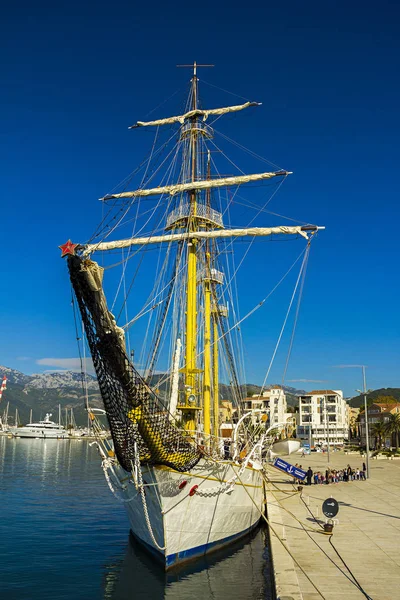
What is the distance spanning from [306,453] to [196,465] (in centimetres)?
6132

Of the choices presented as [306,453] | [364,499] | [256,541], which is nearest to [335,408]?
[306,453]

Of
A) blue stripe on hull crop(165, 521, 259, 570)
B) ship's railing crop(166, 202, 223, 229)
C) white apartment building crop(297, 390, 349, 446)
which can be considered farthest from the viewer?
white apartment building crop(297, 390, 349, 446)

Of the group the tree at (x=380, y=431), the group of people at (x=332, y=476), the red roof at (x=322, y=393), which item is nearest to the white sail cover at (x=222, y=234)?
the group of people at (x=332, y=476)

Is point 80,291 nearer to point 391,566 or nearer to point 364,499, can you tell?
point 391,566

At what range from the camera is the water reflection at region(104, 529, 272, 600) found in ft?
52.2

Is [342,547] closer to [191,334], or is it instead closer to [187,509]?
[187,509]

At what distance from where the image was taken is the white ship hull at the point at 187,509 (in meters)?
16.6

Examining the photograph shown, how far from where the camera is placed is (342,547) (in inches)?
689

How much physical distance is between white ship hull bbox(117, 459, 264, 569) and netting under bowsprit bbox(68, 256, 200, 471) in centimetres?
72

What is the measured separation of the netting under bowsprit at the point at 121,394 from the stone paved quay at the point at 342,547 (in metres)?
4.61

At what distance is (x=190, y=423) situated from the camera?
71.5 feet

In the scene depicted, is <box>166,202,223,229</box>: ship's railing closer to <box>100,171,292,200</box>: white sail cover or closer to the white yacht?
<box>100,171,292,200</box>: white sail cover

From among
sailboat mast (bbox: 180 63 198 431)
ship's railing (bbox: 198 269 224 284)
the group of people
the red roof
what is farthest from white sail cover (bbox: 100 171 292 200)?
the red roof

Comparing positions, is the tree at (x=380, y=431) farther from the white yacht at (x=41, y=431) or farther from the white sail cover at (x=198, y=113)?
the white yacht at (x=41, y=431)
